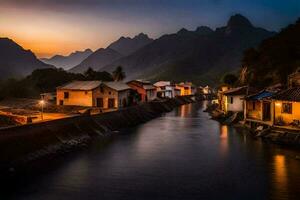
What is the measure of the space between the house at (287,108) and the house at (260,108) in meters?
1.05

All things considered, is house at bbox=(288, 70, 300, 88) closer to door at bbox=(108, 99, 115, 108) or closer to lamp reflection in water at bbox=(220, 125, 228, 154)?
lamp reflection in water at bbox=(220, 125, 228, 154)

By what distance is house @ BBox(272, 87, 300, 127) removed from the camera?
48938 millimetres

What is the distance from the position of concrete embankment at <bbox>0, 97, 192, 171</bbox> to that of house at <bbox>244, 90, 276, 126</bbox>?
76.4 feet

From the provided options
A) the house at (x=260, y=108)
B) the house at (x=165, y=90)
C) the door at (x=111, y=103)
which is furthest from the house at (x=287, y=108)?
the house at (x=165, y=90)

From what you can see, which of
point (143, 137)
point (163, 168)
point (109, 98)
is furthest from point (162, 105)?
point (163, 168)

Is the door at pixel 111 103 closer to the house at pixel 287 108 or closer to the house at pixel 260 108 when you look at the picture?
the house at pixel 260 108

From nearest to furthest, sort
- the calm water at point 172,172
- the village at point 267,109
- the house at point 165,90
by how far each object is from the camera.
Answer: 1. the calm water at point 172,172
2. the village at point 267,109
3. the house at point 165,90

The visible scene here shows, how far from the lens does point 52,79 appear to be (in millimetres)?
113688

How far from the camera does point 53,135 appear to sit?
153 ft

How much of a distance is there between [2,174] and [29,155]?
602 centimetres

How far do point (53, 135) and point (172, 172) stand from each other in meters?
18.3

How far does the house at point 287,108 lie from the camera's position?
161ft

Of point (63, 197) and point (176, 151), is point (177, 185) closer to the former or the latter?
point (63, 197)

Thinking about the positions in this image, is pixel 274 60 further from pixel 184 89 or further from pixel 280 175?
pixel 184 89
